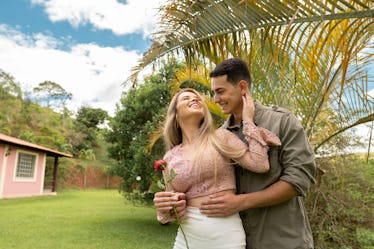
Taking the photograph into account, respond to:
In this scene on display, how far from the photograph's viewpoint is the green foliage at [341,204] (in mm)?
5191

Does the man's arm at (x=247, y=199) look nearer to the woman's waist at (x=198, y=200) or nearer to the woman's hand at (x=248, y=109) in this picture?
the woman's waist at (x=198, y=200)

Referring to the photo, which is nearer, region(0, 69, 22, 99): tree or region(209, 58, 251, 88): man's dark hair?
region(209, 58, 251, 88): man's dark hair

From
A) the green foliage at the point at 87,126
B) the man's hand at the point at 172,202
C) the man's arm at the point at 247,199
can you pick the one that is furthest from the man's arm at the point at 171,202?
→ the green foliage at the point at 87,126

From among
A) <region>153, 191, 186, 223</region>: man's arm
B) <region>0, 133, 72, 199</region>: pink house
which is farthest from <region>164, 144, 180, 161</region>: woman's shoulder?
<region>0, 133, 72, 199</region>: pink house

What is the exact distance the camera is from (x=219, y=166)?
5.48 feet

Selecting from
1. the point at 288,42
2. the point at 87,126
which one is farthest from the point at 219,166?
the point at 87,126

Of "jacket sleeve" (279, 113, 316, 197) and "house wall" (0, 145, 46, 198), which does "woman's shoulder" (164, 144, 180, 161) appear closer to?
"jacket sleeve" (279, 113, 316, 197)

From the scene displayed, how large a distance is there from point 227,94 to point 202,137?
29 cm

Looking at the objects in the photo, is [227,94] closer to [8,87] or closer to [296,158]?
[296,158]

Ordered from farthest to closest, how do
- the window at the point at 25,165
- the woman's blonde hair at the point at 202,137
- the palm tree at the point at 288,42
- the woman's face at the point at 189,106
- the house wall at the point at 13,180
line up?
1. the window at the point at 25,165
2. the house wall at the point at 13,180
3. the palm tree at the point at 288,42
4. the woman's face at the point at 189,106
5. the woman's blonde hair at the point at 202,137

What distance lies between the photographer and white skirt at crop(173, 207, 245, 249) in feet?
5.24

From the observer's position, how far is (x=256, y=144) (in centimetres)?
156

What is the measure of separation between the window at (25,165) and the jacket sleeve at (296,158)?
1918 centimetres

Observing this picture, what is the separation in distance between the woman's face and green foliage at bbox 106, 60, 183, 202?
652 centimetres
